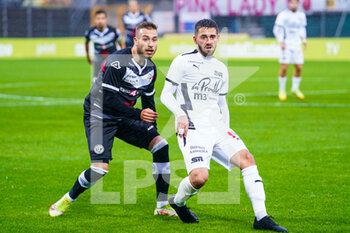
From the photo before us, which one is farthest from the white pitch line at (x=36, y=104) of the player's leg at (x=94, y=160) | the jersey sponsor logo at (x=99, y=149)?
the jersey sponsor logo at (x=99, y=149)

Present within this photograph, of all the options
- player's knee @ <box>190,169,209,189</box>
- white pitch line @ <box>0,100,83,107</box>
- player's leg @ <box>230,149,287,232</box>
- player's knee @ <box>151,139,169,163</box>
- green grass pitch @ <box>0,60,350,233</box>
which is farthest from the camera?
white pitch line @ <box>0,100,83,107</box>

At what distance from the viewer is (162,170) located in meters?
6.74

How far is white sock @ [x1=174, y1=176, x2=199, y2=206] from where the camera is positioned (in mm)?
6000

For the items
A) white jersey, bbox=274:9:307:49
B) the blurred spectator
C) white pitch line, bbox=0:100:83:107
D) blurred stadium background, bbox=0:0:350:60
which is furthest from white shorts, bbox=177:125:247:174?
blurred stadium background, bbox=0:0:350:60

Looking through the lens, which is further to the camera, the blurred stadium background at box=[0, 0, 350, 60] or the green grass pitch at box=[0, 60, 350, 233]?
the blurred stadium background at box=[0, 0, 350, 60]

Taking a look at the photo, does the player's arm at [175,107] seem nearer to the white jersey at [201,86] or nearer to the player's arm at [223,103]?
the white jersey at [201,86]

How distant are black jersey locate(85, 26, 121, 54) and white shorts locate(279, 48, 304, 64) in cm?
476

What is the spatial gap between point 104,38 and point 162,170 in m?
9.87

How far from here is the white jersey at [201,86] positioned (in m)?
6.31

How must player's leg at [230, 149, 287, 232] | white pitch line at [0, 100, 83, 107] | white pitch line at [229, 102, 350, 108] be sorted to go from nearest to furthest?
player's leg at [230, 149, 287, 232]
white pitch line at [229, 102, 350, 108]
white pitch line at [0, 100, 83, 107]

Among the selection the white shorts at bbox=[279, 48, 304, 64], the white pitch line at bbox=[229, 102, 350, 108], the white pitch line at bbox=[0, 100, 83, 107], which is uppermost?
the white shorts at bbox=[279, 48, 304, 64]

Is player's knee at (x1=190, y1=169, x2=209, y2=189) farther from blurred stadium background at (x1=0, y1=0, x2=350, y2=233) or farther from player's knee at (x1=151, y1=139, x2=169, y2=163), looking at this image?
player's knee at (x1=151, y1=139, x2=169, y2=163)

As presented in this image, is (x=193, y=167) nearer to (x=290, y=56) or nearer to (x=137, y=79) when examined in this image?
(x=137, y=79)

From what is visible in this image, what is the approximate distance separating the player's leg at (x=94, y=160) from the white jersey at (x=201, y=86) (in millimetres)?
860
